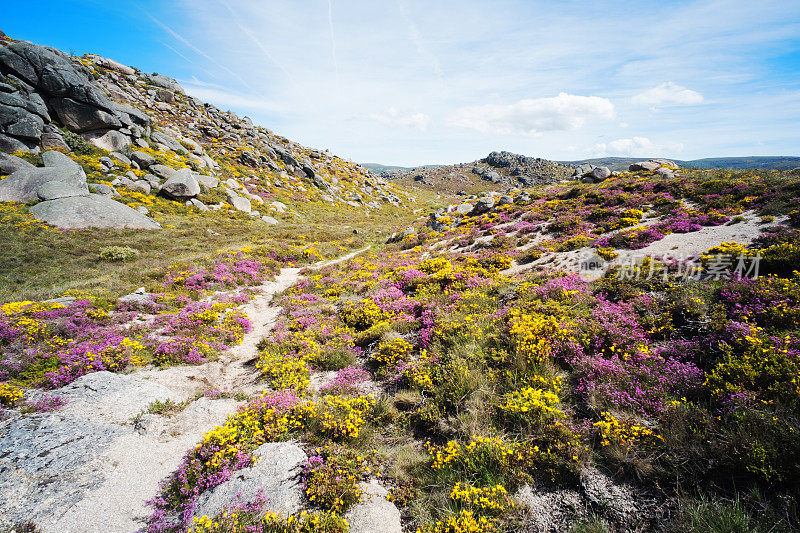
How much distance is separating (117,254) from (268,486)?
21.4 metres

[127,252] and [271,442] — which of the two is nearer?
[271,442]

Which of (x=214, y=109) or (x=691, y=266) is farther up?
(x=214, y=109)

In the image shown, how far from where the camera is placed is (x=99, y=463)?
5586 millimetres

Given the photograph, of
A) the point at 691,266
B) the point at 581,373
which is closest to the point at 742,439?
the point at 581,373

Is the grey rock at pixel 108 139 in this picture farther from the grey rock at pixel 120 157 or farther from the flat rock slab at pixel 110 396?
the flat rock slab at pixel 110 396

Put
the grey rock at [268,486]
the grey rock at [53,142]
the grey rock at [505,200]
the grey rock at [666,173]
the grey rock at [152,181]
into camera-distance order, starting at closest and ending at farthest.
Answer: the grey rock at [268,486], the grey rock at [666,173], the grey rock at [53,142], the grey rock at [505,200], the grey rock at [152,181]

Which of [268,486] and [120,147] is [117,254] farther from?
[120,147]

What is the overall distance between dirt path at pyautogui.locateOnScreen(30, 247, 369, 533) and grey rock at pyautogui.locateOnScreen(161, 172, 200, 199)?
31444 mm

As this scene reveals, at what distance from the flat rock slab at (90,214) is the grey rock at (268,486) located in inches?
1104

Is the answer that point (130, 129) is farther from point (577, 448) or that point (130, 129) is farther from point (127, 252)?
point (577, 448)

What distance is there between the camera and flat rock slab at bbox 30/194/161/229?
21.6m

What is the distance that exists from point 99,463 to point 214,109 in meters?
81.7

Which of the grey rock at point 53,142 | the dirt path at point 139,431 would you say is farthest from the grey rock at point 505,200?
the grey rock at point 53,142

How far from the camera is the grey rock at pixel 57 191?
23.5 metres
